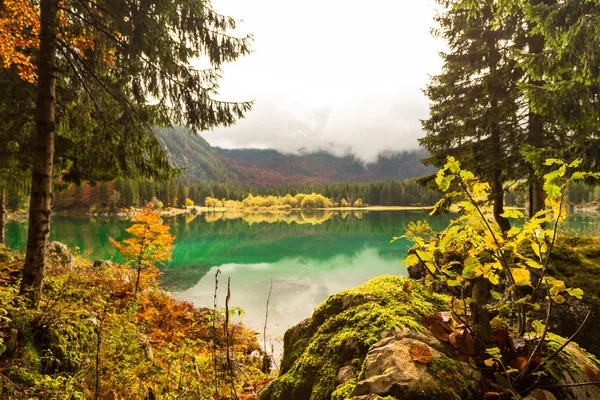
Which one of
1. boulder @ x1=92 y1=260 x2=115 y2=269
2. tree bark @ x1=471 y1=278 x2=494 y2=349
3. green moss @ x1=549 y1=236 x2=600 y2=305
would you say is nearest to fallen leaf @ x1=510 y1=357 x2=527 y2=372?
tree bark @ x1=471 y1=278 x2=494 y2=349

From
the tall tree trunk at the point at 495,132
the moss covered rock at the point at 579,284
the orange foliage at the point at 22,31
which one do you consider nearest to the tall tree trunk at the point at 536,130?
the tall tree trunk at the point at 495,132

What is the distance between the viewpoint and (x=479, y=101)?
12211 mm

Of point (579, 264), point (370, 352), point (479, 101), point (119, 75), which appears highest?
point (479, 101)

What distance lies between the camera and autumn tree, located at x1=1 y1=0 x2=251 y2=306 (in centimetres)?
486

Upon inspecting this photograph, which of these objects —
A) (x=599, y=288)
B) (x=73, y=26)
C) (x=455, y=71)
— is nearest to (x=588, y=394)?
(x=599, y=288)

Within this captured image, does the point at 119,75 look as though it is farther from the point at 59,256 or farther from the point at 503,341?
the point at 503,341

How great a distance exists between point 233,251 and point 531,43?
2922cm

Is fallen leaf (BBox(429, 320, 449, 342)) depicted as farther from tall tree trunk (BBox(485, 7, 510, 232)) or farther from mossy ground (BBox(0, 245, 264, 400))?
tall tree trunk (BBox(485, 7, 510, 232))

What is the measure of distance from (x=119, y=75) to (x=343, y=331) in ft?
24.2

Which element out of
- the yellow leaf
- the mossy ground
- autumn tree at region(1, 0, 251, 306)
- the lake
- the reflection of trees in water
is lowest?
the lake

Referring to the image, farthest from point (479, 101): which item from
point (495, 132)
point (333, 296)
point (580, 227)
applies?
point (580, 227)

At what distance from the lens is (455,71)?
41.4 feet

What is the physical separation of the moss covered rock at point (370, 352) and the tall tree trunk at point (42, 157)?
451cm

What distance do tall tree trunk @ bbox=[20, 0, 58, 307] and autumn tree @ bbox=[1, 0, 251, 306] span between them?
13 mm
